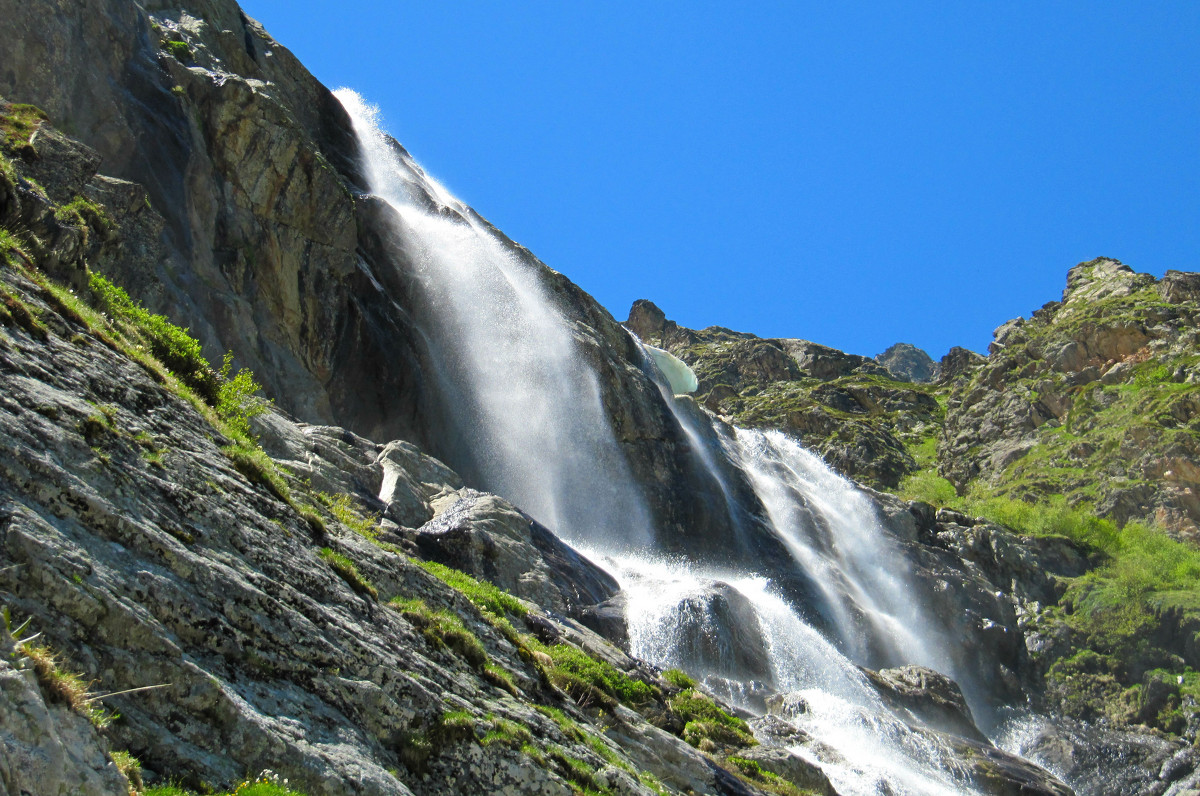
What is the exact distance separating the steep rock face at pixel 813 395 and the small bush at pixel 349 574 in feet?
201

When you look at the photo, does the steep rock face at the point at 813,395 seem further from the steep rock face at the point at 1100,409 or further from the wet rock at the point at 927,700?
the wet rock at the point at 927,700

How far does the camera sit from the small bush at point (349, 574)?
1046 centimetres

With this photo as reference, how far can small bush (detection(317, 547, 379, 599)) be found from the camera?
10461 mm

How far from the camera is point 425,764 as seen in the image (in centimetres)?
861

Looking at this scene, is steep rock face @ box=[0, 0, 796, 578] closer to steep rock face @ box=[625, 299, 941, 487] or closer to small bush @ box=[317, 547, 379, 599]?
small bush @ box=[317, 547, 379, 599]

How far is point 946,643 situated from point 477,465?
25041mm

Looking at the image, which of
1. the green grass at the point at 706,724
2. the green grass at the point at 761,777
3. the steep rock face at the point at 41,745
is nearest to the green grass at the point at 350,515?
the green grass at the point at 706,724

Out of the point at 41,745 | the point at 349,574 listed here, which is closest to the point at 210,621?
the point at 41,745

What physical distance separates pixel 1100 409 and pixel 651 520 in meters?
44.0

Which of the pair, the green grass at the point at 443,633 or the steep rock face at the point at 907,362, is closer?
the green grass at the point at 443,633

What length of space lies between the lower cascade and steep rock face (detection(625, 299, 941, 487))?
2311 centimetres

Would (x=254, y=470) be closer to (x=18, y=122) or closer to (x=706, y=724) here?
(x=706, y=724)

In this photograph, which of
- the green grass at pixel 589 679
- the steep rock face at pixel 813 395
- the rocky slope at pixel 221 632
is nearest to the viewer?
the rocky slope at pixel 221 632

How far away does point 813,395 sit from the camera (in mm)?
94562
